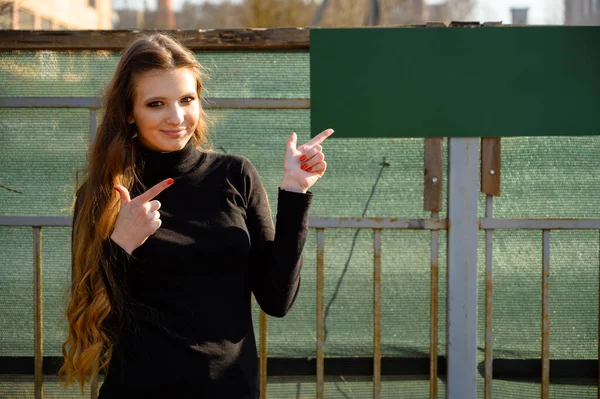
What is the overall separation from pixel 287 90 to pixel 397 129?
0.54m

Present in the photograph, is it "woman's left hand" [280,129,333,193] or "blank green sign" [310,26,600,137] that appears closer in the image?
"woman's left hand" [280,129,333,193]

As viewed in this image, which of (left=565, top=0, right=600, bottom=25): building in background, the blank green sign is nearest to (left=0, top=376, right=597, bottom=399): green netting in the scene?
the blank green sign


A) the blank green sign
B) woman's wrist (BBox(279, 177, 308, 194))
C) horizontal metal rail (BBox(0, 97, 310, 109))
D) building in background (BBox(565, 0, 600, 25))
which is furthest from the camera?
building in background (BBox(565, 0, 600, 25))

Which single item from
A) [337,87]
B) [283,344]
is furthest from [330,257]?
[337,87]

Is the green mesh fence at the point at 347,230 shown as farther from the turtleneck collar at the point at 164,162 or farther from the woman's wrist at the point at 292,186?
the woman's wrist at the point at 292,186

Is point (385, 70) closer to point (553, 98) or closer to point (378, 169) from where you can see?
point (378, 169)

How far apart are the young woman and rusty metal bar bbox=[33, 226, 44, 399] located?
126cm

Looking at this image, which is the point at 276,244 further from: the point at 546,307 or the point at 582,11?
the point at 582,11

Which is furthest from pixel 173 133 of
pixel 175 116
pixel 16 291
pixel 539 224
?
pixel 539 224

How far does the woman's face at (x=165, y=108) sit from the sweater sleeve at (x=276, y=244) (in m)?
0.23

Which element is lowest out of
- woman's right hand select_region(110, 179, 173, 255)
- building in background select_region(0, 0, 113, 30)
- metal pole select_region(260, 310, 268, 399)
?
metal pole select_region(260, 310, 268, 399)

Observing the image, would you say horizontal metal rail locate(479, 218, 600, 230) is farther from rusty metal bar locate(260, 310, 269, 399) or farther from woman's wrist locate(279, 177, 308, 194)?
woman's wrist locate(279, 177, 308, 194)

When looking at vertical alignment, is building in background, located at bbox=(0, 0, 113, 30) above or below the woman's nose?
above

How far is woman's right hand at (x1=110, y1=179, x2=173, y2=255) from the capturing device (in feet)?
6.88
